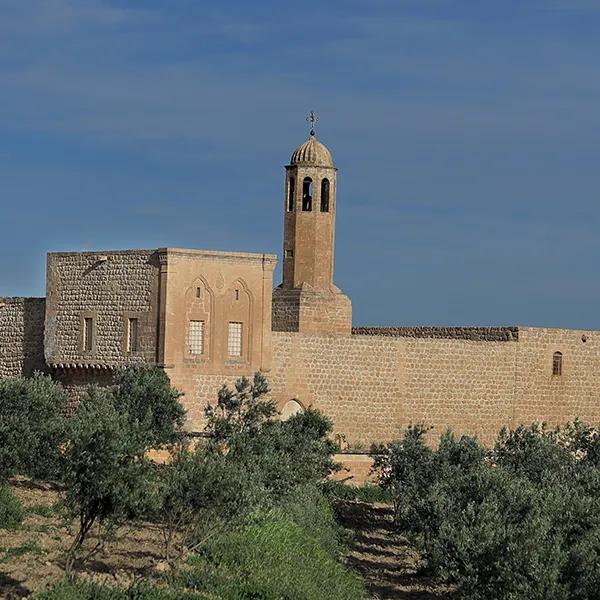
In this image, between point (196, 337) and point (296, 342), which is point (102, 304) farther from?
point (296, 342)

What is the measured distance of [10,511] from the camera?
27.7 m

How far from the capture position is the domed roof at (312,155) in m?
42.8

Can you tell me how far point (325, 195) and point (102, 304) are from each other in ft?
25.4

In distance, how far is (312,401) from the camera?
128 ft

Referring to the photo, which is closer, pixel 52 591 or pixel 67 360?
pixel 52 591

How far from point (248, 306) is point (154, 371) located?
9.50 ft

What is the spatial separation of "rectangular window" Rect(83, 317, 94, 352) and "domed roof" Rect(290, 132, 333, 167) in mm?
7631

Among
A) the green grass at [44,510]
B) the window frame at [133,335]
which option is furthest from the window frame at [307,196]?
the green grass at [44,510]

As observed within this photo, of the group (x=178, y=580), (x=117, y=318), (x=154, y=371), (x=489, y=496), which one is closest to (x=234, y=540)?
(x=178, y=580)

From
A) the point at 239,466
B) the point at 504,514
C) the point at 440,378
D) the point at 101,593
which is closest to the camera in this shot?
the point at 101,593

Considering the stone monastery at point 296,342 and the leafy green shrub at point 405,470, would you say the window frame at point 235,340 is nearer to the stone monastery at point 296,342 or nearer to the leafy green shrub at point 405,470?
the stone monastery at point 296,342

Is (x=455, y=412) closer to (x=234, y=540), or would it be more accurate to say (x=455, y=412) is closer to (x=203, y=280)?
(x=203, y=280)

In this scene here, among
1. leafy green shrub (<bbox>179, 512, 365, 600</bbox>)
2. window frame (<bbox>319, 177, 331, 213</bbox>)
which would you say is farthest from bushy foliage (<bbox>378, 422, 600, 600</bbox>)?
window frame (<bbox>319, 177, 331, 213</bbox>)

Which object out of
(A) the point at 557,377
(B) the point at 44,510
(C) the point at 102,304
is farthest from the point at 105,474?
(A) the point at 557,377
